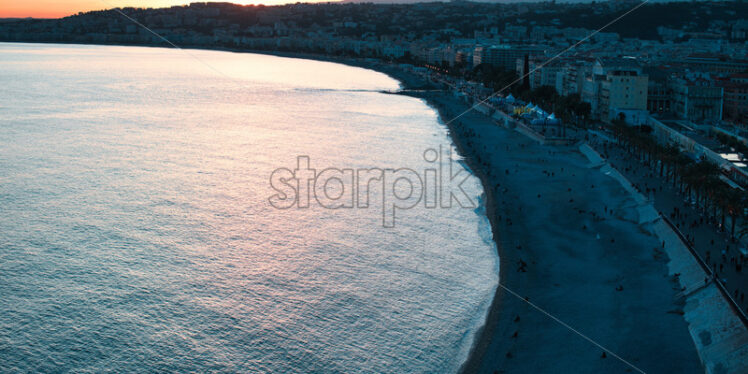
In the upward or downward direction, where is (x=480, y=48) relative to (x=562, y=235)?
upward

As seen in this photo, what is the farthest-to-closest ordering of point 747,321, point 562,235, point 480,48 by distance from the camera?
point 480,48
point 562,235
point 747,321

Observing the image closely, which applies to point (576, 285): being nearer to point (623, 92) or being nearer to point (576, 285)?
point (576, 285)

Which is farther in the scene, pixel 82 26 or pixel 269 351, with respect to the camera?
pixel 82 26

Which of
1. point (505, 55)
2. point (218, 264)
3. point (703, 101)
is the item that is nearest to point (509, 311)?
point (218, 264)

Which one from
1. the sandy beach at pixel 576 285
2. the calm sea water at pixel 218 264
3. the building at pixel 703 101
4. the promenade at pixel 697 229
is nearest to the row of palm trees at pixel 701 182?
the promenade at pixel 697 229

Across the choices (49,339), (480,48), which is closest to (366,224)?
(49,339)

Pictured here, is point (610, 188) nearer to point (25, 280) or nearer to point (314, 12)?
point (25, 280)

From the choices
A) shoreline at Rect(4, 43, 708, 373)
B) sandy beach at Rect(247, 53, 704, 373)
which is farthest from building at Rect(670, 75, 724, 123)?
shoreline at Rect(4, 43, 708, 373)

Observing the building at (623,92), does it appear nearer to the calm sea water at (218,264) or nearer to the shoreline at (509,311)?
the calm sea water at (218,264)
